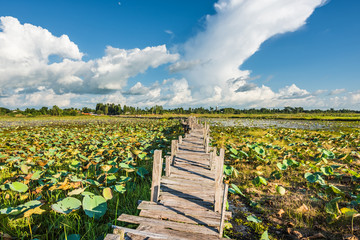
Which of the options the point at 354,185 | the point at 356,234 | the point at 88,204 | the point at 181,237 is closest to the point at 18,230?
A: the point at 88,204

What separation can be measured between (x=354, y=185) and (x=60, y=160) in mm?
11257

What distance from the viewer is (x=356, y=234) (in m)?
3.27

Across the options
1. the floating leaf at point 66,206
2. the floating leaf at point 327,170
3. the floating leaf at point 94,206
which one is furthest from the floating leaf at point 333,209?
the floating leaf at point 66,206

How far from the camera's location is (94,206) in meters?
3.03

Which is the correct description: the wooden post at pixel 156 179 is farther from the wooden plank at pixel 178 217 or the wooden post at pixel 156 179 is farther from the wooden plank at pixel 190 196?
the wooden plank at pixel 178 217

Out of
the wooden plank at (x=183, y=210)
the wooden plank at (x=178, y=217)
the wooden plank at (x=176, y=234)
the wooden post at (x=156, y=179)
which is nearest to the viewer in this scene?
the wooden plank at (x=176, y=234)

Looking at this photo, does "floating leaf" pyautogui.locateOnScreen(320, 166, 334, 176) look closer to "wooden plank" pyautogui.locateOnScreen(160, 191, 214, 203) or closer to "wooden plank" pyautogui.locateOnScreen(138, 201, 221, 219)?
"wooden plank" pyautogui.locateOnScreen(160, 191, 214, 203)

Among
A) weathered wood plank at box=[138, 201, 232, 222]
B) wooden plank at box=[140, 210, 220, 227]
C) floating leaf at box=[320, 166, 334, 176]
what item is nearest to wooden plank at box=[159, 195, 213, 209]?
weathered wood plank at box=[138, 201, 232, 222]

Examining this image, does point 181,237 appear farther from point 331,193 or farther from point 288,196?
point 331,193

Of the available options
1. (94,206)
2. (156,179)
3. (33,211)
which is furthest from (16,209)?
Result: (156,179)

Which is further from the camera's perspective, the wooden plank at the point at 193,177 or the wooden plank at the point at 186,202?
the wooden plank at the point at 193,177

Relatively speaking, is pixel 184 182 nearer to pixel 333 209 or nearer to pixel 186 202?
pixel 186 202

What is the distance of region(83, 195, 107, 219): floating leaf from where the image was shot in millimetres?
2920

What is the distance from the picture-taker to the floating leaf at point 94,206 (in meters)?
2.92
